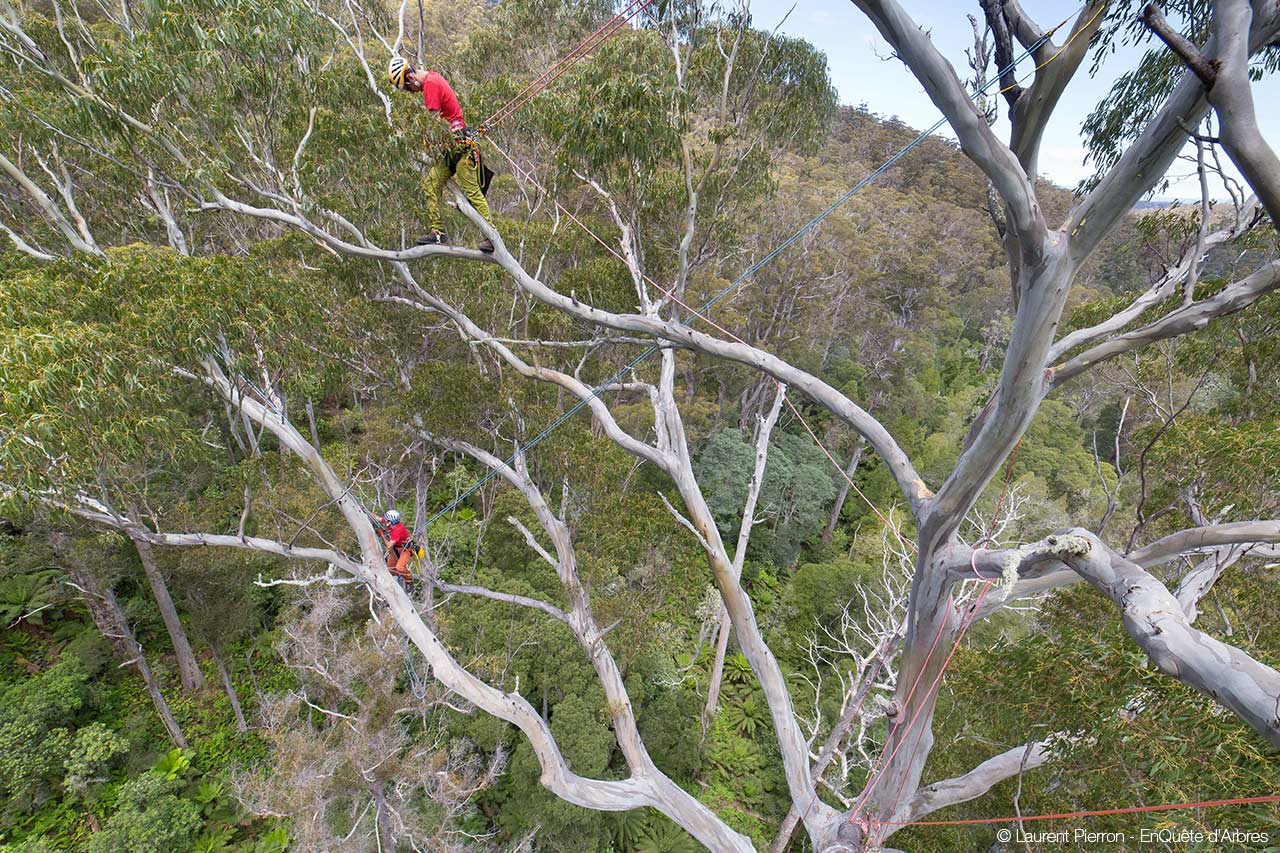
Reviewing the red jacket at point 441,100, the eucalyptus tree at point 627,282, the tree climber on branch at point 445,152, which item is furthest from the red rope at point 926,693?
the red jacket at point 441,100

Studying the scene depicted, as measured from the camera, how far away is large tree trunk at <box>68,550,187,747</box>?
25.1ft

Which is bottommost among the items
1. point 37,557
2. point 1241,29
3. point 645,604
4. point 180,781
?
point 180,781

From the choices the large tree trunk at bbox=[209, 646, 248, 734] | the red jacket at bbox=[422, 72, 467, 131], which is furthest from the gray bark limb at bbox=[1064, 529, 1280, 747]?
the large tree trunk at bbox=[209, 646, 248, 734]

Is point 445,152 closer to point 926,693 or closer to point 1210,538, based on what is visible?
point 926,693

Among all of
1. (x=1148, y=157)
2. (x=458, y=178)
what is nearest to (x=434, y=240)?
(x=458, y=178)

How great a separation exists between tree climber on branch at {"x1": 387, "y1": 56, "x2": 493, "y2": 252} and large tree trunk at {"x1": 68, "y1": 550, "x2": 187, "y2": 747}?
760 cm

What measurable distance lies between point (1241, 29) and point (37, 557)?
12374 millimetres

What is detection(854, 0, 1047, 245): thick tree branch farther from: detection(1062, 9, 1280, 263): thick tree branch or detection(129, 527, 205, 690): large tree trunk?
detection(129, 527, 205, 690): large tree trunk

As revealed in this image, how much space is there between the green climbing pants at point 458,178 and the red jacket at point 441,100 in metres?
0.24

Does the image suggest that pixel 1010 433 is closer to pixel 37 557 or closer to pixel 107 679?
pixel 37 557

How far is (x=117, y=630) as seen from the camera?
8.69 m

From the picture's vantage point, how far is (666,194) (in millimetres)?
6469

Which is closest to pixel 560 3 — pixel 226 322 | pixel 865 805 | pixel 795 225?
pixel 795 225

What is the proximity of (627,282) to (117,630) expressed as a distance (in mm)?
9608
